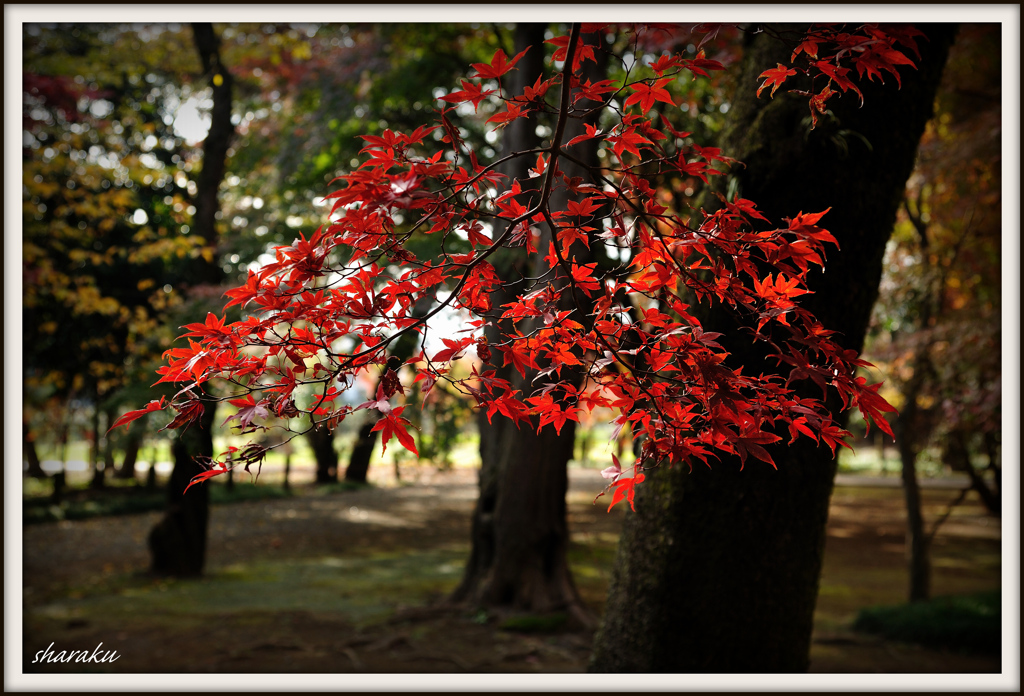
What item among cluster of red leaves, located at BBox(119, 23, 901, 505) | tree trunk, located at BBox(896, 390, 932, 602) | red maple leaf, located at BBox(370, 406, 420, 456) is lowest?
tree trunk, located at BBox(896, 390, 932, 602)

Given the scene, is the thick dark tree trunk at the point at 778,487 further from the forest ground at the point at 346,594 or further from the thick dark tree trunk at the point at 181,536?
the thick dark tree trunk at the point at 181,536

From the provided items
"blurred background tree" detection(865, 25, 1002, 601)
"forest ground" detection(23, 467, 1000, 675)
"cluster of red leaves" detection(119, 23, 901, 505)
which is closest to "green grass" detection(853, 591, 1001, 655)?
"forest ground" detection(23, 467, 1000, 675)

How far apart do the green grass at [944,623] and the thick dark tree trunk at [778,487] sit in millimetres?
2916

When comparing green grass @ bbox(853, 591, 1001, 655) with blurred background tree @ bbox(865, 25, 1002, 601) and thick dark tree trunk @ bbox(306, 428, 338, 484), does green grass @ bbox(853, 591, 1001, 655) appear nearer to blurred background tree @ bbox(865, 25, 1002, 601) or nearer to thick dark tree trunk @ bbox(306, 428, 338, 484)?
blurred background tree @ bbox(865, 25, 1002, 601)

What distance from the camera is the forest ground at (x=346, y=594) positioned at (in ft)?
12.3

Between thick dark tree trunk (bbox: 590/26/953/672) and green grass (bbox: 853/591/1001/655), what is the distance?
2.92 m

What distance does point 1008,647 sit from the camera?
2.23 meters

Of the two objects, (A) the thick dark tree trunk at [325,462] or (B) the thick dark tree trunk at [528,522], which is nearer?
(B) the thick dark tree trunk at [528,522]

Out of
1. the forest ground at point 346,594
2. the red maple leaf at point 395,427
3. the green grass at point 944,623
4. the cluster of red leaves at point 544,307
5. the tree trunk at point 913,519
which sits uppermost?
the cluster of red leaves at point 544,307

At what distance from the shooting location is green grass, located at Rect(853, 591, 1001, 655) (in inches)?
158

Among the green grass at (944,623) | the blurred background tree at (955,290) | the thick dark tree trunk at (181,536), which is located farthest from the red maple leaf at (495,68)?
the thick dark tree trunk at (181,536)

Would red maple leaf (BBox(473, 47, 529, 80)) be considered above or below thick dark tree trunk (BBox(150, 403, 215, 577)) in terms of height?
above

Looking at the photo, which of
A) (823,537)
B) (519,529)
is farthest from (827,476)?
(519,529)

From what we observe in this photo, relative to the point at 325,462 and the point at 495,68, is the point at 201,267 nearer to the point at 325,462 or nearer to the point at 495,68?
the point at 495,68
